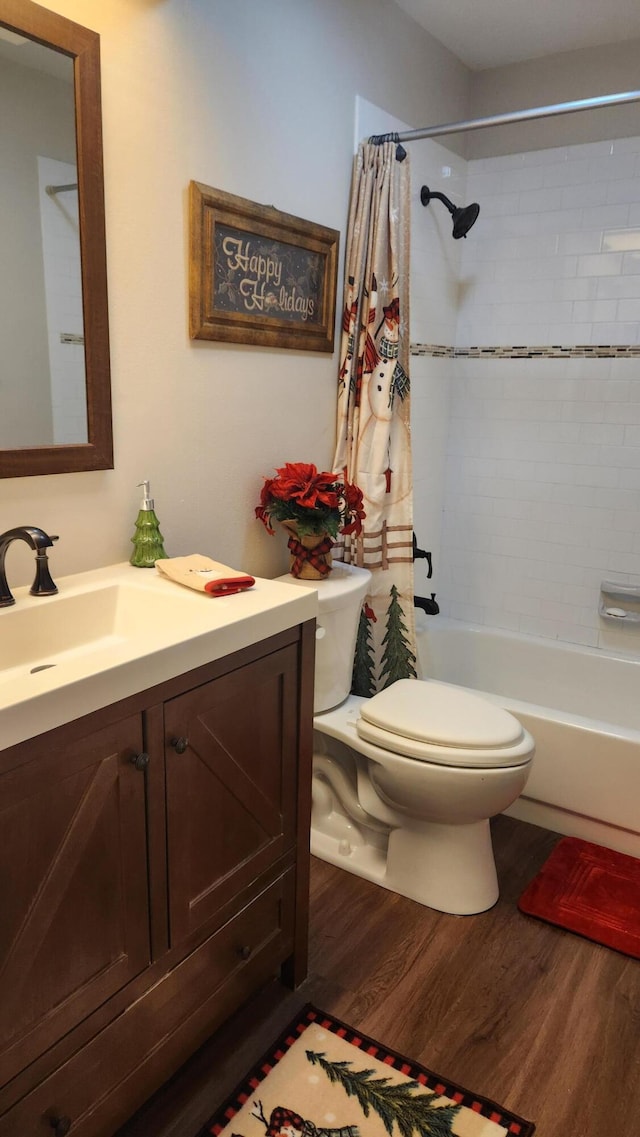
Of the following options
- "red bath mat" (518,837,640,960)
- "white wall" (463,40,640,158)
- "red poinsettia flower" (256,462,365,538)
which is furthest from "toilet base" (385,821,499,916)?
"white wall" (463,40,640,158)

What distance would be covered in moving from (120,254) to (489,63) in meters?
2.03

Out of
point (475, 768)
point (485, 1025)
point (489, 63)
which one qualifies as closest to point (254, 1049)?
point (485, 1025)

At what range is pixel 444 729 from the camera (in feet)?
6.43

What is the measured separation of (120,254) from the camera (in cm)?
161

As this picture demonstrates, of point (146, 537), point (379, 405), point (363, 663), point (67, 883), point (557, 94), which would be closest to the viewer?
point (67, 883)

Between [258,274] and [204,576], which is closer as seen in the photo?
[204,576]

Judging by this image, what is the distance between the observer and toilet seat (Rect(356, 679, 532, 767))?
1913mm

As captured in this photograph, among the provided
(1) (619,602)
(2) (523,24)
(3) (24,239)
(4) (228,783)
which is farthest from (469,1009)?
(2) (523,24)

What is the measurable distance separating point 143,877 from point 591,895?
1409 mm

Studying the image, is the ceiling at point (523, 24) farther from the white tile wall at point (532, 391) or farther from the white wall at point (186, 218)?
the white tile wall at point (532, 391)

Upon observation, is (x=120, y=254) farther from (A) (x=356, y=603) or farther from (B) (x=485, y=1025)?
(B) (x=485, y=1025)

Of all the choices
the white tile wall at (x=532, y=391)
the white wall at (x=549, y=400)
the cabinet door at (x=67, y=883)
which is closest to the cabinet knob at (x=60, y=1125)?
the cabinet door at (x=67, y=883)

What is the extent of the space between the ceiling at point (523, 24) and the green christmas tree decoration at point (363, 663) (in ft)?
6.40

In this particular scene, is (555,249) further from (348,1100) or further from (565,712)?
(348,1100)
